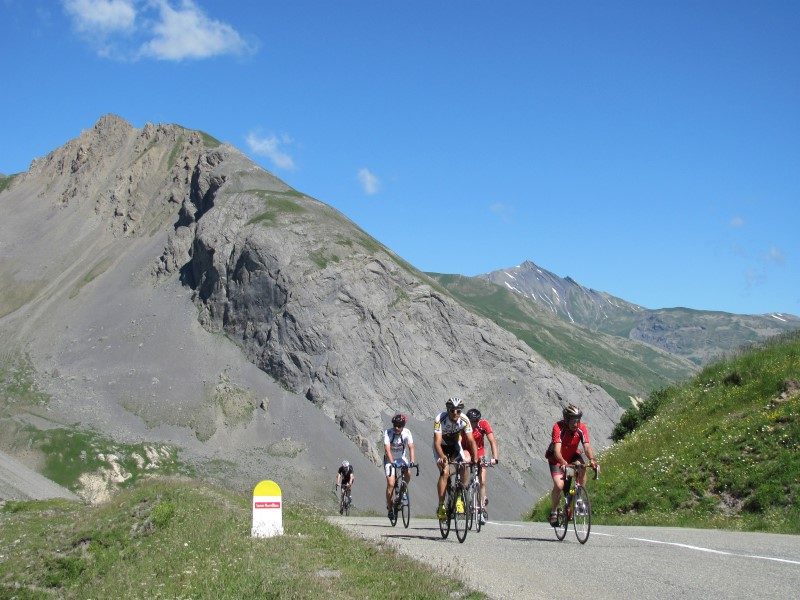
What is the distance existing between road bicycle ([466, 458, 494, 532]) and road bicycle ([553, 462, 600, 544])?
155cm

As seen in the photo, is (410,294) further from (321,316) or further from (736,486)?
(736,486)

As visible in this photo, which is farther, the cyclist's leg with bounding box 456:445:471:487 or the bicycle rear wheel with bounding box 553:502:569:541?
the bicycle rear wheel with bounding box 553:502:569:541

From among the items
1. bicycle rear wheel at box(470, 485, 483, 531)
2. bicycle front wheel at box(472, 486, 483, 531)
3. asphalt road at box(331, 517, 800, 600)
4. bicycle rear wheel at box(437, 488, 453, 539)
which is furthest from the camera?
bicycle front wheel at box(472, 486, 483, 531)

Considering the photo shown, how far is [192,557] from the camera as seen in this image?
14922mm

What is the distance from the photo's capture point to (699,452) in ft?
76.5

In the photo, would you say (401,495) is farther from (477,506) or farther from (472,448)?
(472,448)

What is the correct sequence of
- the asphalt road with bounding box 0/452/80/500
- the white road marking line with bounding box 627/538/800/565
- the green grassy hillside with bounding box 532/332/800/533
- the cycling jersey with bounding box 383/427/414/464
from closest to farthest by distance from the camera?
the white road marking line with bounding box 627/538/800/565 < the cycling jersey with bounding box 383/427/414/464 < the green grassy hillside with bounding box 532/332/800/533 < the asphalt road with bounding box 0/452/80/500

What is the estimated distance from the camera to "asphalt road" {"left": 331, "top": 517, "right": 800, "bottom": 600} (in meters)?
10.2

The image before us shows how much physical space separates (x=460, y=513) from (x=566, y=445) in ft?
7.81

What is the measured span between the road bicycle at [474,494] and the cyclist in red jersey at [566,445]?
1292 millimetres

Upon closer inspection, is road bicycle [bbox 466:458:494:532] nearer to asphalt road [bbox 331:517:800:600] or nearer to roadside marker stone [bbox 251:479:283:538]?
asphalt road [bbox 331:517:800:600]

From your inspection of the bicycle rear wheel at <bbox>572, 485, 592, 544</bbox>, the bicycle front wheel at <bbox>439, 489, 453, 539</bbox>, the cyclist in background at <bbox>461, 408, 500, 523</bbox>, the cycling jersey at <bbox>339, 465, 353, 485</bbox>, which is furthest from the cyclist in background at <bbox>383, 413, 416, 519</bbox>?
the cycling jersey at <bbox>339, 465, 353, 485</bbox>

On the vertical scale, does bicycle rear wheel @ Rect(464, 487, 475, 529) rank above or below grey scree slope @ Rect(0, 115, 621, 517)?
below

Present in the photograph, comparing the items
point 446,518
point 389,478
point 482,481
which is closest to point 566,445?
point 482,481
